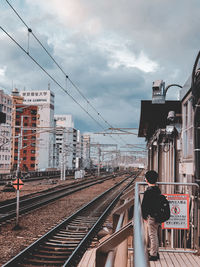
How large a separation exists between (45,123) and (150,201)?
113 metres

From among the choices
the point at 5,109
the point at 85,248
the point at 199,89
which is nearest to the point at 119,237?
the point at 199,89

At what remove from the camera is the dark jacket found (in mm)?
4984

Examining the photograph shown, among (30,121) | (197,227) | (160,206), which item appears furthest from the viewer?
(30,121)

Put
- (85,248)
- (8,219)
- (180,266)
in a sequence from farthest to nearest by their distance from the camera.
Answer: (8,219)
(85,248)
(180,266)

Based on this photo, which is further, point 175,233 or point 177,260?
point 175,233

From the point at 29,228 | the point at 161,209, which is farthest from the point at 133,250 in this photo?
the point at 29,228

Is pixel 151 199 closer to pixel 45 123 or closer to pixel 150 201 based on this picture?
pixel 150 201

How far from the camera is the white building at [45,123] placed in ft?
365

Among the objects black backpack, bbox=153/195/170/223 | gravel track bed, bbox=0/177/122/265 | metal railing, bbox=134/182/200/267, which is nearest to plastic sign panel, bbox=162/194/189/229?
metal railing, bbox=134/182/200/267

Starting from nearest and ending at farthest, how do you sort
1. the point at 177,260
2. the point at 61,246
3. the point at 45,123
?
the point at 177,260 < the point at 61,246 < the point at 45,123

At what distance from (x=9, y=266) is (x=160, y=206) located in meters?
5.02

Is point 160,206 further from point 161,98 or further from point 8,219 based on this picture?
point 8,219

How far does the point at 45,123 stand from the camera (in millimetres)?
115812

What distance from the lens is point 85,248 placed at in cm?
1023
